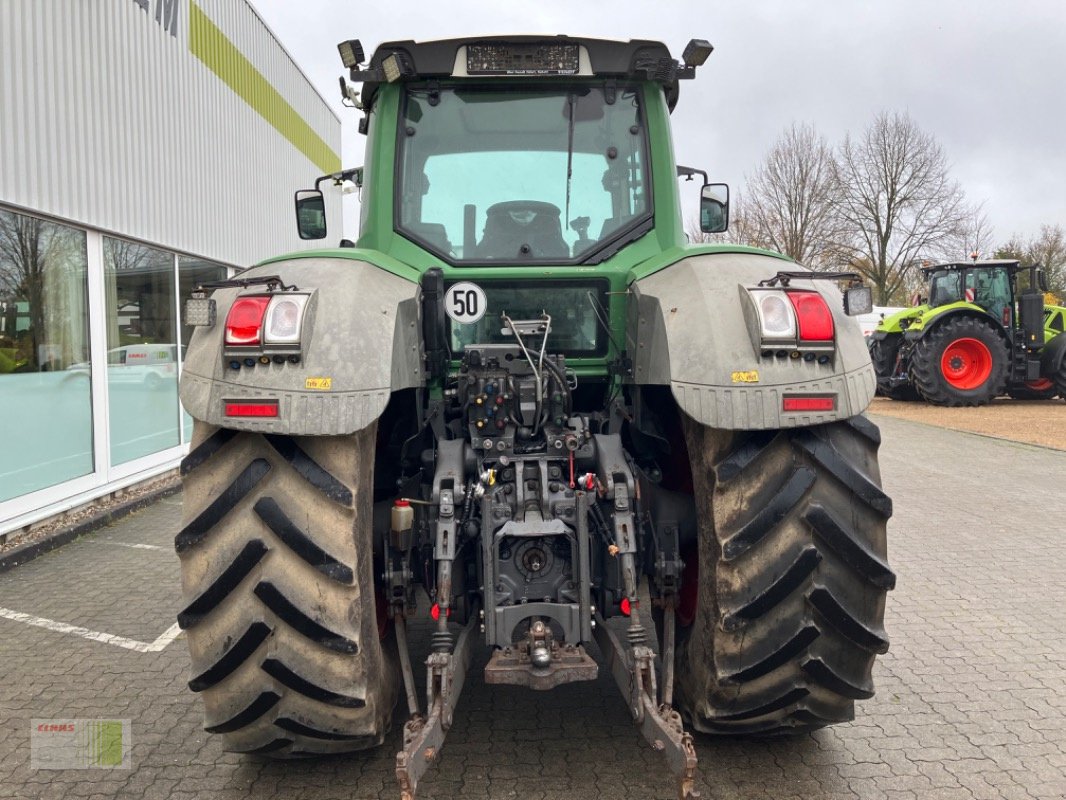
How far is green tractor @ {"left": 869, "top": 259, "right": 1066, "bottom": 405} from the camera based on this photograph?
16.7 meters

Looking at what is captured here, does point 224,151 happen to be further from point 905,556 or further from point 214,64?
point 905,556

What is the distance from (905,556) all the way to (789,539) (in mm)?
4115

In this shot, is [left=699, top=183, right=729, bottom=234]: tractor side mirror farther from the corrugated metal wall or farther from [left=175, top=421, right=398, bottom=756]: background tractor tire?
the corrugated metal wall

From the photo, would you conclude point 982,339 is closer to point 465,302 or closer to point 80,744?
point 465,302

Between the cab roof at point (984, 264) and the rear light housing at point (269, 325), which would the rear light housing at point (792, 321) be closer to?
the rear light housing at point (269, 325)

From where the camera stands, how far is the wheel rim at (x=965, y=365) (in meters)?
17.0

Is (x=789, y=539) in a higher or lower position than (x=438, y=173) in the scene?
lower

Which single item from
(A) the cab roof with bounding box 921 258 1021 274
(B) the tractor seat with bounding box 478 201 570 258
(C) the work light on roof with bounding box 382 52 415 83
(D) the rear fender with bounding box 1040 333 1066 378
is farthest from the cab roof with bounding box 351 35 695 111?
(A) the cab roof with bounding box 921 258 1021 274

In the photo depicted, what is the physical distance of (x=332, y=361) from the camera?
8.29 feet

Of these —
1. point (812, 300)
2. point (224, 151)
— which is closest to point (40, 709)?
point (812, 300)

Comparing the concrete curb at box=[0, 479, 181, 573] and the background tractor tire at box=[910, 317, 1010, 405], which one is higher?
the background tractor tire at box=[910, 317, 1010, 405]

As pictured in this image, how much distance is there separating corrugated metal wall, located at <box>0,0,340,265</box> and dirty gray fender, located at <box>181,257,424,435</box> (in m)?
4.94

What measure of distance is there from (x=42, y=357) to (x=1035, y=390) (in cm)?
1837

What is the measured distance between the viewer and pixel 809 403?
255 cm
